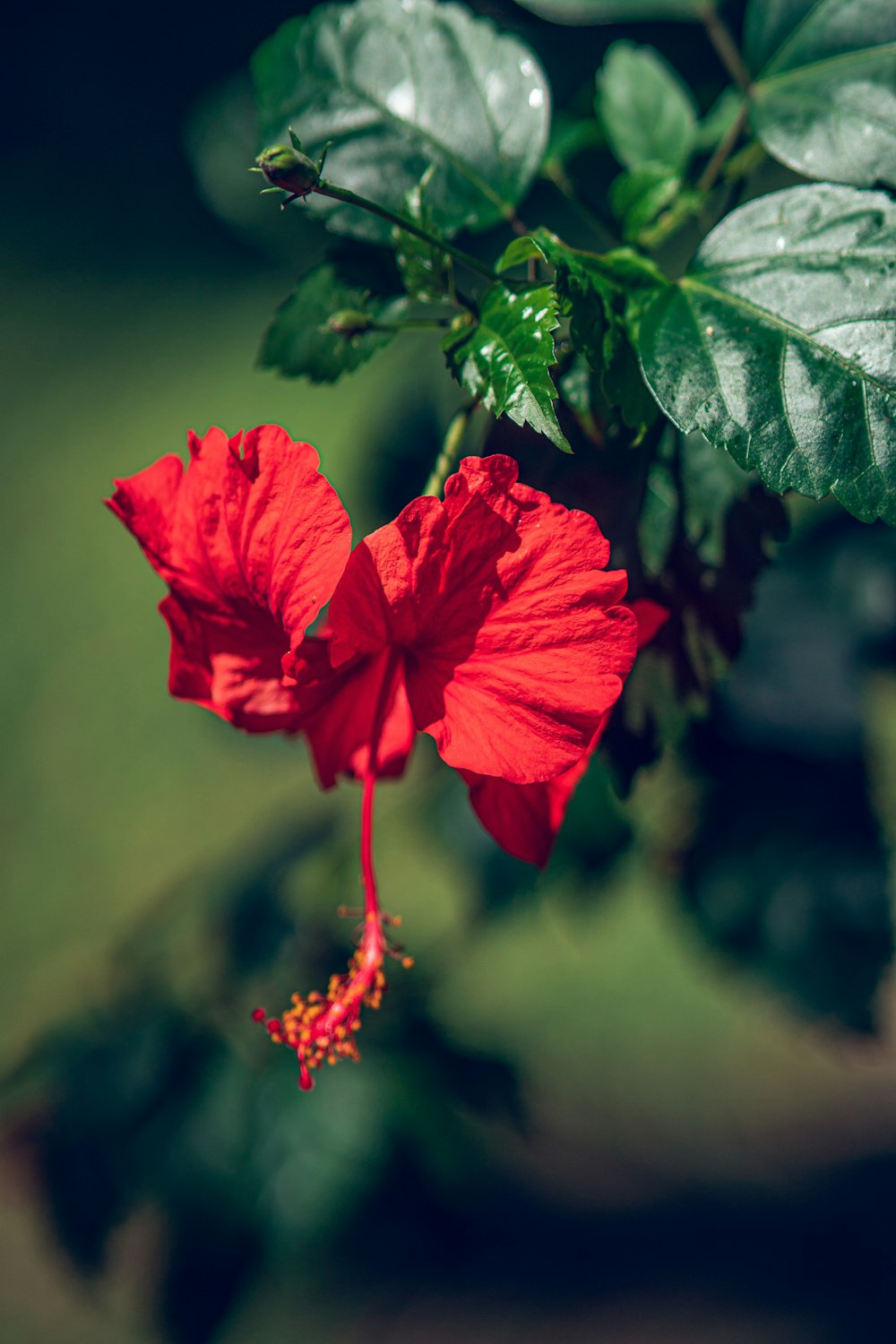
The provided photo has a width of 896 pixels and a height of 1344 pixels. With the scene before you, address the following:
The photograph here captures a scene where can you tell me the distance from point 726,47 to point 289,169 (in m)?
0.68

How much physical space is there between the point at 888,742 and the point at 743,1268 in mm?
1241

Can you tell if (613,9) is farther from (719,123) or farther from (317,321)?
(317,321)

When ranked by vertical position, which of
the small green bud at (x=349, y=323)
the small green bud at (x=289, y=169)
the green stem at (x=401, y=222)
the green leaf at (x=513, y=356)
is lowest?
the green leaf at (x=513, y=356)

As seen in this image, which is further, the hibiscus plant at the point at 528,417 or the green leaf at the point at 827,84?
the green leaf at the point at 827,84

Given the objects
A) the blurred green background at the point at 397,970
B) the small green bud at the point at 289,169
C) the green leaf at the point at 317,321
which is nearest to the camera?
the small green bud at the point at 289,169

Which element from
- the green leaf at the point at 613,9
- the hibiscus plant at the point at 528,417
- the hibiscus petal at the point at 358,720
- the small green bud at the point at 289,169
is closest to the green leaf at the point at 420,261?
the hibiscus plant at the point at 528,417

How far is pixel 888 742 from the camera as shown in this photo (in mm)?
2488

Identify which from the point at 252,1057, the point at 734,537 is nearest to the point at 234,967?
the point at 252,1057

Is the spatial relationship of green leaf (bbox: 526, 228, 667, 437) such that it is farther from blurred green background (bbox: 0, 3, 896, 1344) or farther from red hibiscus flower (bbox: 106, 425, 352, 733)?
blurred green background (bbox: 0, 3, 896, 1344)

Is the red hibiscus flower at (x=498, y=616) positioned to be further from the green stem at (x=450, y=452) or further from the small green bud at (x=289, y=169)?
the small green bud at (x=289, y=169)

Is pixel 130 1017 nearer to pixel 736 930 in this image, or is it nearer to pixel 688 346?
pixel 736 930

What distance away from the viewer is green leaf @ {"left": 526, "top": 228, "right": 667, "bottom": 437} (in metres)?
0.71

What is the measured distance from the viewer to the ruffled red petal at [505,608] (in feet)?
2.27

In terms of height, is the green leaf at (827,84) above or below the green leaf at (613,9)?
below
